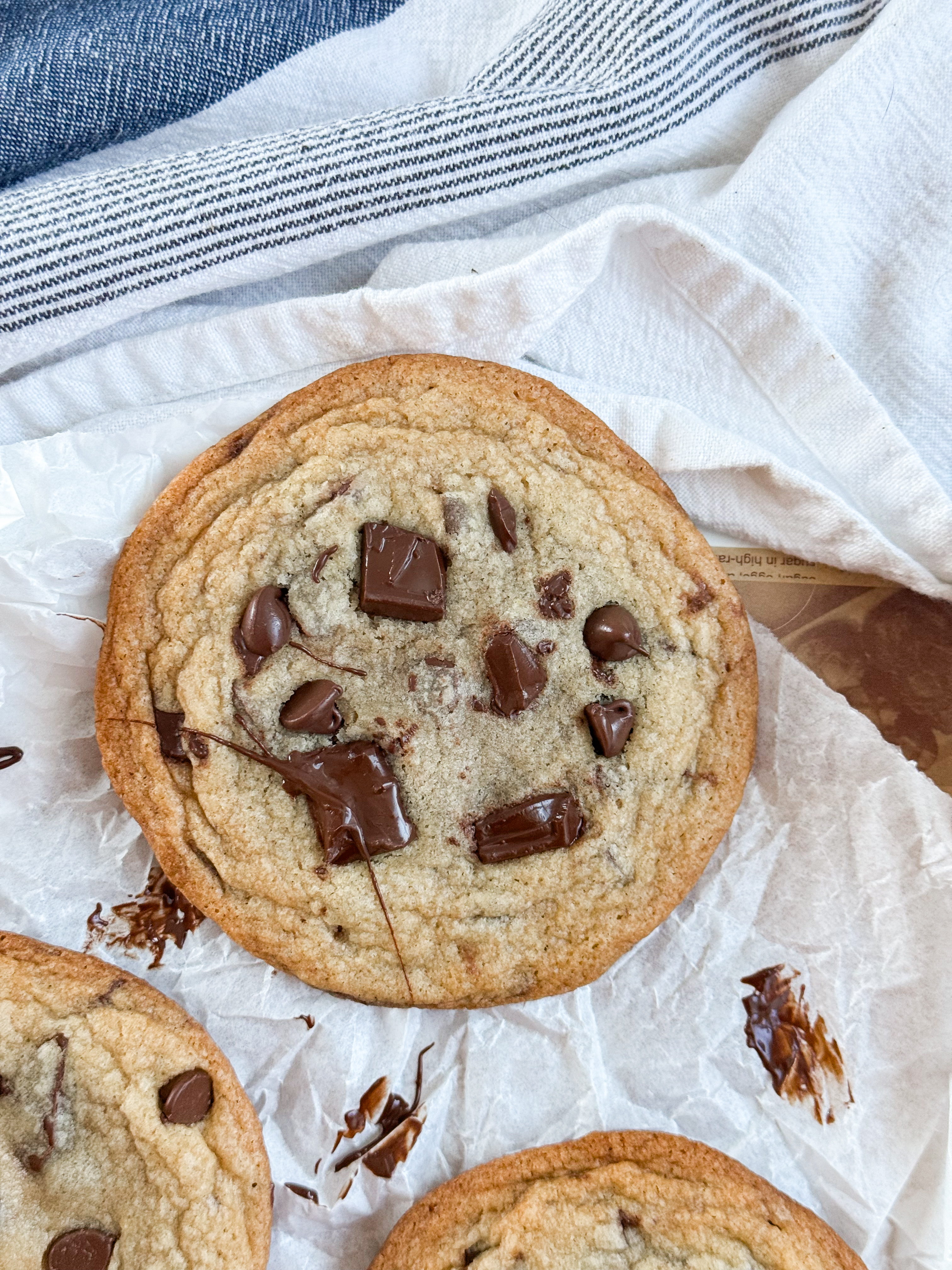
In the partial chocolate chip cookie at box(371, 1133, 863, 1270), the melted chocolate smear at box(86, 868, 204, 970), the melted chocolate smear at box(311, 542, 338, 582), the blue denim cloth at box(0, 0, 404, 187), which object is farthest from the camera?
the blue denim cloth at box(0, 0, 404, 187)

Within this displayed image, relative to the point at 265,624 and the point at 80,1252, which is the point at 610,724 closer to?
the point at 265,624


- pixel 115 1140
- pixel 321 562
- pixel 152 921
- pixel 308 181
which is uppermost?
pixel 308 181

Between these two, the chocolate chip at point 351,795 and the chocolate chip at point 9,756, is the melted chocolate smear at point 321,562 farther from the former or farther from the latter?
the chocolate chip at point 9,756

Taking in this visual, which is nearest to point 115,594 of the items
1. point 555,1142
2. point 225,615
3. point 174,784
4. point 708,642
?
point 225,615

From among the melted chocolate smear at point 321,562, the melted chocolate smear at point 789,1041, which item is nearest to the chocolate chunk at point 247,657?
the melted chocolate smear at point 321,562

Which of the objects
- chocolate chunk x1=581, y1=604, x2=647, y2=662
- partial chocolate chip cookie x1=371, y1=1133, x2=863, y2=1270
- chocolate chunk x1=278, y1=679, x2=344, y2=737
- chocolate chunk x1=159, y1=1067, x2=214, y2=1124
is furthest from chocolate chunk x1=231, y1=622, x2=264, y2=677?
partial chocolate chip cookie x1=371, y1=1133, x2=863, y2=1270

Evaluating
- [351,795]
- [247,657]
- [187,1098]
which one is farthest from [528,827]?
[187,1098]

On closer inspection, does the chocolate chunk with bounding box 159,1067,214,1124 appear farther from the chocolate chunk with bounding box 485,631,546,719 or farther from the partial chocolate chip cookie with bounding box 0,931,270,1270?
the chocolate chunk with bounding box 485,631,546,719
